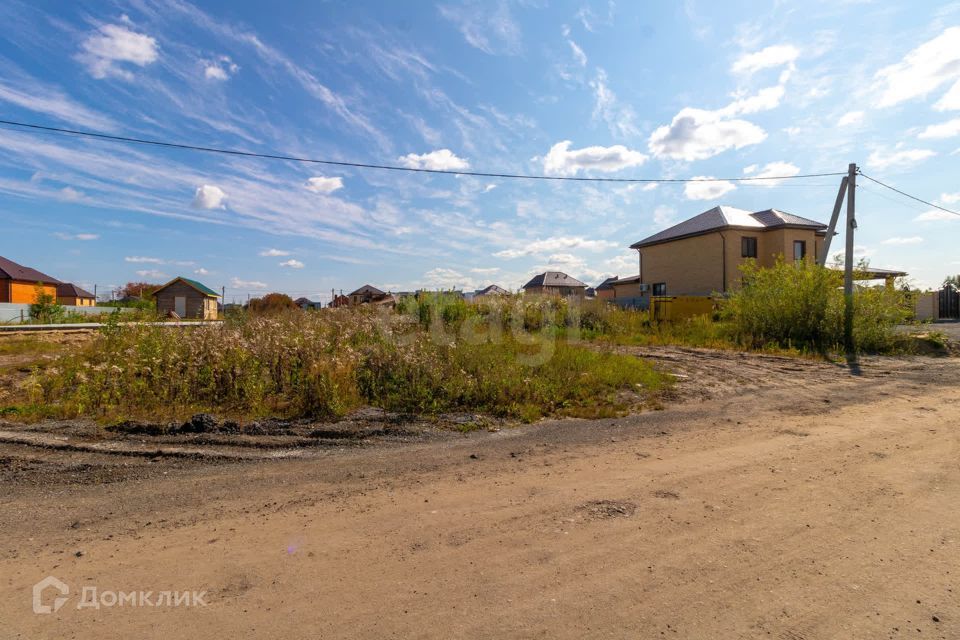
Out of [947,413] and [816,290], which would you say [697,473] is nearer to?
[947,413]

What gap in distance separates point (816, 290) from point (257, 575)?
51.7 feet

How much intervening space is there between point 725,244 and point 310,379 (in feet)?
91.1

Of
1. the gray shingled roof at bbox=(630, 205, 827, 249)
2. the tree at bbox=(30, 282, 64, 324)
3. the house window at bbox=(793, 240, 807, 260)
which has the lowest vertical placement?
the tree at bbox=(30, 282, 64, 324)

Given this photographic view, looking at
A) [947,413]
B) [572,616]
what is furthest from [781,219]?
[572,616]

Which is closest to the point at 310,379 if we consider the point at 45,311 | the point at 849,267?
the point at 849,267

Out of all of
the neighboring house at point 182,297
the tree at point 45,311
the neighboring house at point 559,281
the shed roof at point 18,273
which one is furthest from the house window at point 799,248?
the shed roof at point 18,273

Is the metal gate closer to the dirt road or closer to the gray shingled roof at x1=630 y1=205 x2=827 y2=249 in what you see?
the gray shingled roof at x1=630 y1=205 x2=827 y2=249

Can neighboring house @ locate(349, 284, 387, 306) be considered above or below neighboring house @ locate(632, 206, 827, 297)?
below

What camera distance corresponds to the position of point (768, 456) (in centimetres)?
430

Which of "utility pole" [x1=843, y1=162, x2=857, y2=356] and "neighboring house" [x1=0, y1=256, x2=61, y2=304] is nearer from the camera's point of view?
"utility pole" [x1=843, y1=162, x2=857, y2=356]

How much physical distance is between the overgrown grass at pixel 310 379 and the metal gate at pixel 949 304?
114ft

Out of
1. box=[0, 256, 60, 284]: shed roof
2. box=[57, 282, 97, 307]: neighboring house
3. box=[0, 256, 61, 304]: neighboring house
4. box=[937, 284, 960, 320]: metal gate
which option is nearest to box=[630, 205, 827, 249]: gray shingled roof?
box=[937, 284, 960, 320]: metal gate

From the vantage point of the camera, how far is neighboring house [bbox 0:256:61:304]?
3272 cm

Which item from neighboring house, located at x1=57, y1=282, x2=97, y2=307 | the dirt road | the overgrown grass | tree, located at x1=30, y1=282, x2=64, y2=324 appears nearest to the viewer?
the dirt road
